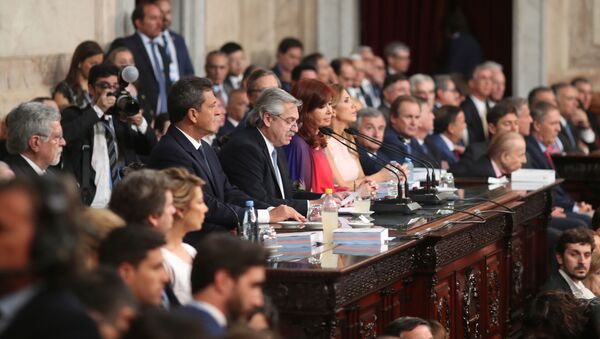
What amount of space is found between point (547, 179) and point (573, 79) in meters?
5.10

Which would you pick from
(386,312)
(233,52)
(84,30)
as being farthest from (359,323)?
(233,52)

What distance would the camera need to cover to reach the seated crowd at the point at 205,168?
2289 mm

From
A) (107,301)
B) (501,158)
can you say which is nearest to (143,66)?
(501,158)

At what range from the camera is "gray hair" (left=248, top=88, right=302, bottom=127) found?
612cm

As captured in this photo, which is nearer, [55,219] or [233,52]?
[55,219]

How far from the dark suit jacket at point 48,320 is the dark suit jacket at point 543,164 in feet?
23.4

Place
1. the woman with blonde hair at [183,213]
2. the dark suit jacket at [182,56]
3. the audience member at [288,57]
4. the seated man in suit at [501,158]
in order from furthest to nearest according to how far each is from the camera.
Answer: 1. the audience member at [288,57]
2. the dark suit jacket at [182,56]
3. the seated man in suit at [501,158]
4. the woman with blonde hair at [183,213]

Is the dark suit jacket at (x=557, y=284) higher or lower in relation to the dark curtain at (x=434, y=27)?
lower

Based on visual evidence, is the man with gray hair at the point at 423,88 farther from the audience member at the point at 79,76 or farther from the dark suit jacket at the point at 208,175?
the dark suit jacket at the point at 208,175

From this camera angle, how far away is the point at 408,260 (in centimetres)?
543

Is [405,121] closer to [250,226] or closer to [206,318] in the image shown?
[250,226]

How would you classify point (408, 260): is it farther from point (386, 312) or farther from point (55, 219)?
point (55, 219)

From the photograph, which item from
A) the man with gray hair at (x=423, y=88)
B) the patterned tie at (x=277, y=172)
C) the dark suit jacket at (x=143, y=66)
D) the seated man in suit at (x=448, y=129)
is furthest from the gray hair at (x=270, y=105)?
the man with gray hair at (x=423, y=88)

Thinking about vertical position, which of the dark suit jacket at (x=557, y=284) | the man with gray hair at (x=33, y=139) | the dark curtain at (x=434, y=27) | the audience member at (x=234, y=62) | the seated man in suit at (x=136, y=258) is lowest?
the dark suit jacket at (x=557, y=284)
